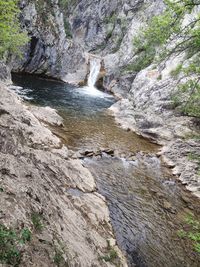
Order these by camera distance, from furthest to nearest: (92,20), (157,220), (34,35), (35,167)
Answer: (92,20) < (34,35) < (157,220) < (35,167)

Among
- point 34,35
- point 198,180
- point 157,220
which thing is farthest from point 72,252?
point 34,35

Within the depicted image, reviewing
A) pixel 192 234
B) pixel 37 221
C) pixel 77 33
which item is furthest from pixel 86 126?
pixel 77 33

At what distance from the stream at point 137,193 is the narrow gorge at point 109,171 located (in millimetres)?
56

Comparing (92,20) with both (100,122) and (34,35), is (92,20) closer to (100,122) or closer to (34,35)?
(34,35)

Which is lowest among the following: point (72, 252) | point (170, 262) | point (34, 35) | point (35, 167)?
point (170, 262)

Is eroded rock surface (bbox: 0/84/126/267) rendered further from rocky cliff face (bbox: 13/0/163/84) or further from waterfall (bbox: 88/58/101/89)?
waterfall (bbox: 88/58/101/89)

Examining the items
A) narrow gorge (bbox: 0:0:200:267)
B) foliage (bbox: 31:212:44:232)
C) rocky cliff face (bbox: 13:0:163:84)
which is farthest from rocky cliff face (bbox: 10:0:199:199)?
foliage (bbox: 31:212:44:232)

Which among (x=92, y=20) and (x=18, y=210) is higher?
(x=92, y=20)

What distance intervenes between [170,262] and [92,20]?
7620 cm

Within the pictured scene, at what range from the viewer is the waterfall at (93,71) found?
51.5m

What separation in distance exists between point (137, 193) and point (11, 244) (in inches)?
354

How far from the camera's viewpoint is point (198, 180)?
1603 centimetres

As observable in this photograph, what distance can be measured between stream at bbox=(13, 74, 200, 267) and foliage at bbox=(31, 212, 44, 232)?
12.7ft

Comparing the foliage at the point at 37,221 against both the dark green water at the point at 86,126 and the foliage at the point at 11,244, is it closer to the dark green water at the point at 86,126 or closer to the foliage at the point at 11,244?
the foliage at the point at 11,244
